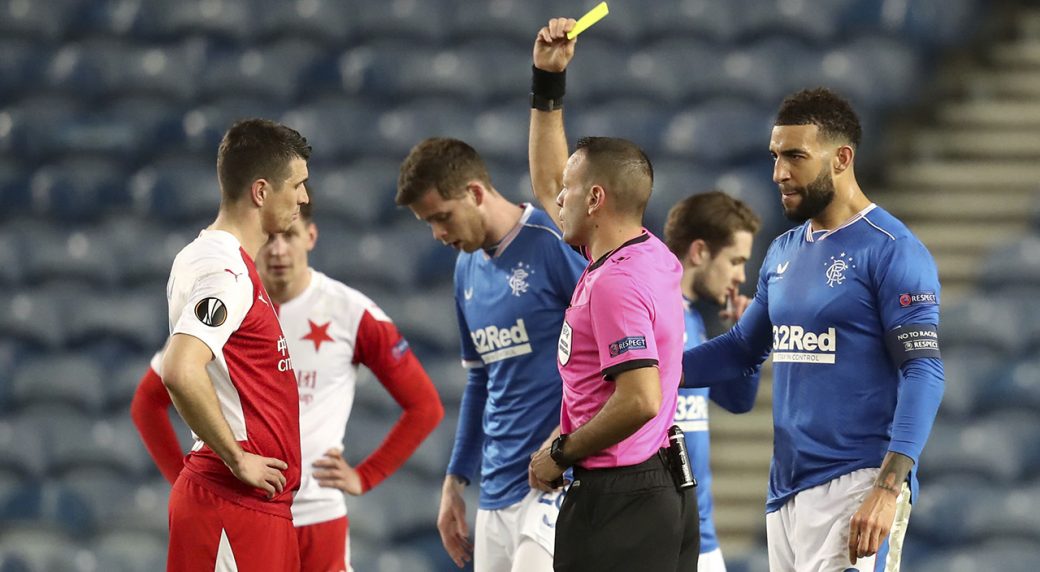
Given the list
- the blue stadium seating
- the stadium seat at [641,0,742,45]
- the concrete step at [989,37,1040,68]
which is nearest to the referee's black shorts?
the blue stadium seating

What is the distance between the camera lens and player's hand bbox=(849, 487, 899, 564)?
117 inches

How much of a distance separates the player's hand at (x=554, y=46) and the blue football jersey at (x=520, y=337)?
0.46 meters

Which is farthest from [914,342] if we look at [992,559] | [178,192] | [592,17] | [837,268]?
[178,192]

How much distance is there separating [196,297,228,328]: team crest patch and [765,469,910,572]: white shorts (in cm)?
145

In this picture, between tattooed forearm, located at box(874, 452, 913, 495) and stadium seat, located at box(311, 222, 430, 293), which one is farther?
stadium seat, located at box(311, 222, 430, 293)

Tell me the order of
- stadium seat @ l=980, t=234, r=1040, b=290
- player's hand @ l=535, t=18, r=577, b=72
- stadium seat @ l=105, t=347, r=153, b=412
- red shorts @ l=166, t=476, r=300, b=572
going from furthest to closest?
stadium seat @ l=105, t=347, r=153, b=412
stadium seat @ l=980, t=234, r=1040, b=290
player's hand @ l=535, t=18, r=577, b=72
red shorts @ l=166, t=476, r=300, b=572

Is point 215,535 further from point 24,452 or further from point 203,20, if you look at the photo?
point 203,20

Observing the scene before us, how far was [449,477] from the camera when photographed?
4066 mm

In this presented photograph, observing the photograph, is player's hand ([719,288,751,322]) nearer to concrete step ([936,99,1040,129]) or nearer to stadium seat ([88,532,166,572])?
stadium seat ([88,532,166,572])

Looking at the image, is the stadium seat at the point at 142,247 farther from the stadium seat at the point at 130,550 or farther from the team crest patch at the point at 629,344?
the team crest patch at the point at 629,344

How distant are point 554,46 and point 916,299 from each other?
1178 mm

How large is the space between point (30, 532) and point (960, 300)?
4622 mm

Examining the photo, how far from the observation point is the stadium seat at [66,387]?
22.3 ft

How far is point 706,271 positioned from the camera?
4.30 m
